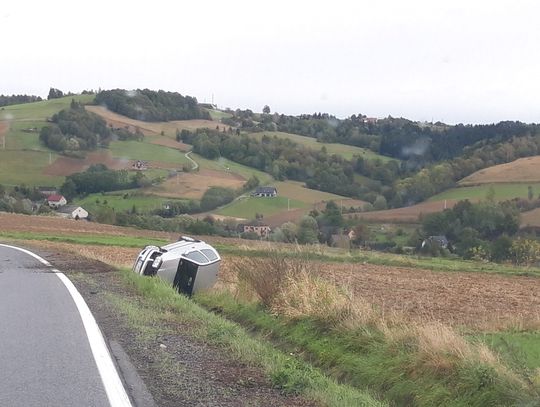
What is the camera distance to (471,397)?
7863 millimetres

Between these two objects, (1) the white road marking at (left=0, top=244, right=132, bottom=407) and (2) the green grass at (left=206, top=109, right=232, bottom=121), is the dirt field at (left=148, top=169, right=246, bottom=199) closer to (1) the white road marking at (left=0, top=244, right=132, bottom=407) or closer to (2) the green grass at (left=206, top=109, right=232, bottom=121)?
(2) the green grass at (left=206, top=109, right=232, bottom=121)

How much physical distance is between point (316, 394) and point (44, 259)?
17.2m

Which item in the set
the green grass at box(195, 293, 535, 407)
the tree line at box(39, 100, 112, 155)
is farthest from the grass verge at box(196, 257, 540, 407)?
the tree line at box(39, 100, 112, 155)

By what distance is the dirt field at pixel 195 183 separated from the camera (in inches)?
3091

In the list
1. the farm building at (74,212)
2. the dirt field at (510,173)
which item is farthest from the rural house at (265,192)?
the dirt field at (510,173)

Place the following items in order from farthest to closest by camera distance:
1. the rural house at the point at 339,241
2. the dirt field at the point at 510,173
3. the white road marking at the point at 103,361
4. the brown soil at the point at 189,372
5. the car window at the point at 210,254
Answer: the dirt field at the point at 510,173 → the rural house at the point at 339,241 → the car window at the point at 210,254 → the brown soil at the point at 189,372 → the white road marking at the point at 103,361

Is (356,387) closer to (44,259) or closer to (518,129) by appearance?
(44,259)

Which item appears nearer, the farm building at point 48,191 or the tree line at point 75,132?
the farm building at point 48,191

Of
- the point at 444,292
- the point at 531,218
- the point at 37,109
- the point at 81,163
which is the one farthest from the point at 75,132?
the point at 444,292

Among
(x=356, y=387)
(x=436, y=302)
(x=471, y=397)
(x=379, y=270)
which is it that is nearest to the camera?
(x=471, y=397)

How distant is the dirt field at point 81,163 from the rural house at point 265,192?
52.8 feet

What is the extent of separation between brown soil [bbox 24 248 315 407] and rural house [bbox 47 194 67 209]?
65918mm

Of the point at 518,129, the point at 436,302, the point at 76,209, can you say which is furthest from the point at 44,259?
the point at 518,129

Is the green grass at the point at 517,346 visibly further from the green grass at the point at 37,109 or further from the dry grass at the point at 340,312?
the green grass at the point at 37,109
